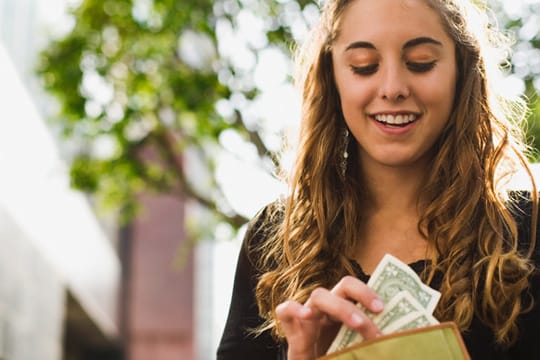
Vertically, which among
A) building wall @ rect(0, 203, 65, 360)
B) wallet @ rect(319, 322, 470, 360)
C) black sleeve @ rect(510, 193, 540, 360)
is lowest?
wallet @ rect(319, 322, 470, 360)

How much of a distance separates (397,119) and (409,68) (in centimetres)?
10

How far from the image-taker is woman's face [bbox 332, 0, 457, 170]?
2.43 metres

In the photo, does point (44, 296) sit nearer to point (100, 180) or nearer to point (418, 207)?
point (100, 180)

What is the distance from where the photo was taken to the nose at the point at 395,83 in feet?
7.93

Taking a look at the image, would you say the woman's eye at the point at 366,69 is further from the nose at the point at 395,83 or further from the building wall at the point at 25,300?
the building wall at the point at 25,300

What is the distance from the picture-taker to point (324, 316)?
2.21m

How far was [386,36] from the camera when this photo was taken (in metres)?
2.44

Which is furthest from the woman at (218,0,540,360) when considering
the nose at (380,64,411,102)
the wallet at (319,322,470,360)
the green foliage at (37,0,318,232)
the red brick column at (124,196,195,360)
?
the red brick column at (124,196,195,360)

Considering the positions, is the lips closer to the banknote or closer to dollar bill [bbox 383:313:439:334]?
the banknote

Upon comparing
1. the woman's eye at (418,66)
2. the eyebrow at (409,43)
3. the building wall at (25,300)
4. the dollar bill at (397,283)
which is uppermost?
the building wall at (25,300)

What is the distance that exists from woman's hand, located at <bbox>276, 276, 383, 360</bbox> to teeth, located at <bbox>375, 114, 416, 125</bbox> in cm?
41

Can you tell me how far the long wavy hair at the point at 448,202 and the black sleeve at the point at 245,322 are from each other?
0.14ft

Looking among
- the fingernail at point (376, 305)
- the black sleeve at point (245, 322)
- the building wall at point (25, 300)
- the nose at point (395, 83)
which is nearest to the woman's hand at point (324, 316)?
the fingernail at point (376, 305)

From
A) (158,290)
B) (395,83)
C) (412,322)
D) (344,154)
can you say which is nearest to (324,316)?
(412,322)
